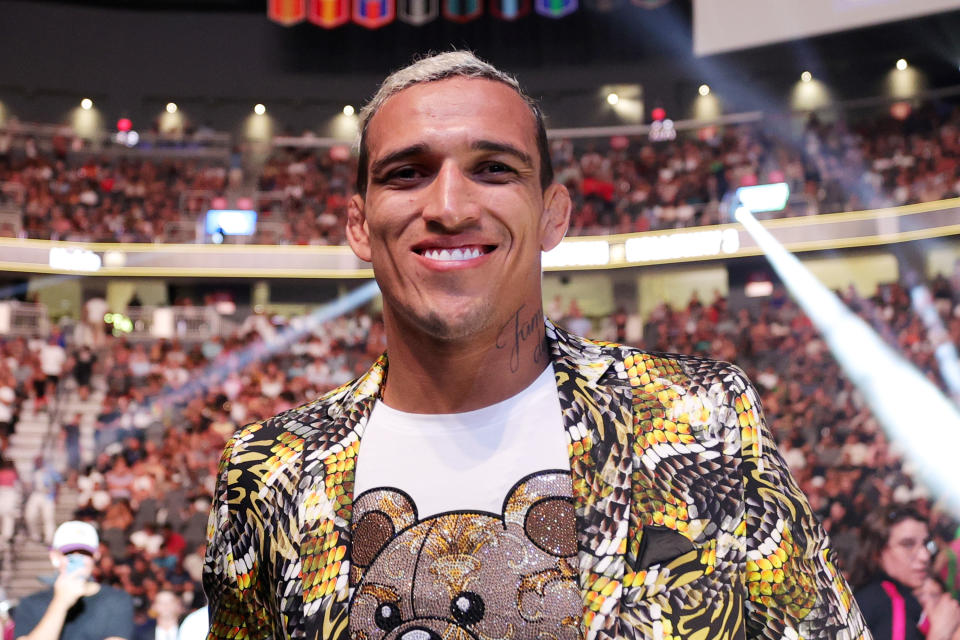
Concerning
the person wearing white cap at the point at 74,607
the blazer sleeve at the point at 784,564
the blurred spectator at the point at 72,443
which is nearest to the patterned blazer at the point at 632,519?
the blazer sleeve at the point at 784,564

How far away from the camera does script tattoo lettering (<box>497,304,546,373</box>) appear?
58.8 inches

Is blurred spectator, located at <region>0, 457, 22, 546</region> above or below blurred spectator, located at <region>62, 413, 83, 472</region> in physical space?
below

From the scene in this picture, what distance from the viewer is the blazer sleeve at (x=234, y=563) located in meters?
1.44

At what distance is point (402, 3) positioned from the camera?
66.4 ft

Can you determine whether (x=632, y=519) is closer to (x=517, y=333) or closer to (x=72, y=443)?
(x=517, y=333)

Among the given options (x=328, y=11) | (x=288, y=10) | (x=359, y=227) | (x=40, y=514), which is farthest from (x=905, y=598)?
(x=288, y=10)

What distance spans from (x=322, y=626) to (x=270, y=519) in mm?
188

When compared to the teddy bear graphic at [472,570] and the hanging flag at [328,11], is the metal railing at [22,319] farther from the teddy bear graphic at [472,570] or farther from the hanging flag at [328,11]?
the teddy bear graphic at [472,570]

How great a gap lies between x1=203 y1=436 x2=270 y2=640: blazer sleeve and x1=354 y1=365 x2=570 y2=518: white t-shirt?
172 millimetres

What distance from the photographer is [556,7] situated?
19516 millimetres

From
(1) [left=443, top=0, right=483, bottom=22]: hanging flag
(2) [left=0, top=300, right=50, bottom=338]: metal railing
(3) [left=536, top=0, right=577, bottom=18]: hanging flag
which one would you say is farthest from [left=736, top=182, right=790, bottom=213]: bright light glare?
(2) [left=0, top=300, right=50, bottom=338]: metal railing

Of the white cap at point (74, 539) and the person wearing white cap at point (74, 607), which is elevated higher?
the white cap at point (74, 539)

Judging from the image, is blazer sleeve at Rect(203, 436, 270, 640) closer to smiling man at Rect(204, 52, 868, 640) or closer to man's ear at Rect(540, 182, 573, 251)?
smiling man at Rect(204, 52, 868, 640)

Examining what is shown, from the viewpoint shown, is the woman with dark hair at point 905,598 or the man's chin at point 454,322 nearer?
the man's chin at point 454,322
